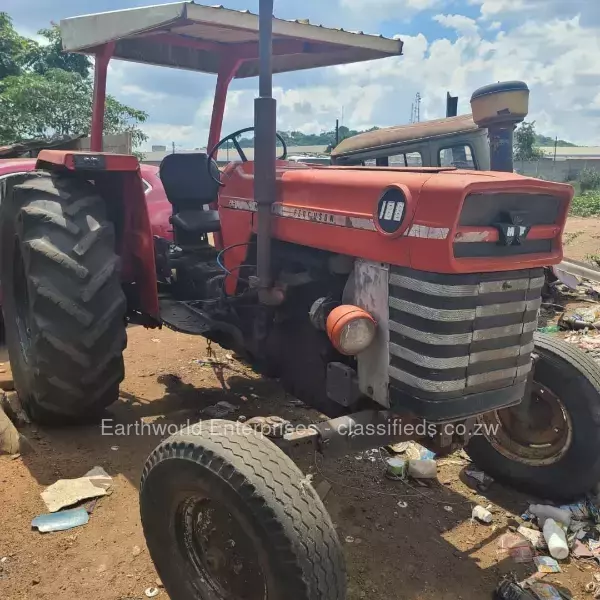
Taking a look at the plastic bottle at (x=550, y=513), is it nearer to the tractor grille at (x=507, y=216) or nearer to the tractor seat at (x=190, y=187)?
the tractor grille at (x=507, y=216)

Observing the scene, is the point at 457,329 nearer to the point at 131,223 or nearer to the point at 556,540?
the point at 556,540

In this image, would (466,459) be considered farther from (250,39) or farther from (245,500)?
(250,39)

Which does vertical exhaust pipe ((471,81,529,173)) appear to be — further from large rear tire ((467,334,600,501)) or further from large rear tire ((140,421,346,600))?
large rear tire ((140,421,346,600))

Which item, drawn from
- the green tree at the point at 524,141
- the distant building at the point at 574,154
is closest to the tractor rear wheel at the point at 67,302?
the green tree at the point at 524,141

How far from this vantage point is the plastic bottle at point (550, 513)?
2969 mm

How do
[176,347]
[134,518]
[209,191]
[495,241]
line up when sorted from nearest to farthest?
[495,241] < [134,518] < [209,191] < [176,347]

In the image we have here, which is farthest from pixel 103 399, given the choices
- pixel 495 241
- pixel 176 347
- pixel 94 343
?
pixel 495 241

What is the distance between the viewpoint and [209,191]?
434 centimetres

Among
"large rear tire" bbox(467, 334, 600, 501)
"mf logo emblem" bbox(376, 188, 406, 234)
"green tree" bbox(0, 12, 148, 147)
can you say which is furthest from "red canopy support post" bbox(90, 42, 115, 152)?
"green tree" bbox(0, 12, 148, 147)

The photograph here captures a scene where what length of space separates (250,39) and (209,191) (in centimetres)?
104

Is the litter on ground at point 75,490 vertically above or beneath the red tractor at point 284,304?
beneath

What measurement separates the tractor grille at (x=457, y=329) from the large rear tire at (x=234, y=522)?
596 millimetres

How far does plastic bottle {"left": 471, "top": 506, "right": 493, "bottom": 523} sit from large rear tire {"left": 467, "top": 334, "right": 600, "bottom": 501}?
27cm

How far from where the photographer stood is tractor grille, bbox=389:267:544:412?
87.5 inches
